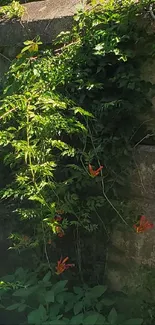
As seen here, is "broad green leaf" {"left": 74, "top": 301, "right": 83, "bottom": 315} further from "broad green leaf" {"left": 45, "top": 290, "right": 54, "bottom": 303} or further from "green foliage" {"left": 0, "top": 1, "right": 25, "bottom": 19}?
"green foliage" {"left": 0, "top": 1, "right": 25, "bottom": 19}

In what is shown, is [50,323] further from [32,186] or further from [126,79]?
[126,79]

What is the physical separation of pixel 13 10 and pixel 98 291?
6.85 ft

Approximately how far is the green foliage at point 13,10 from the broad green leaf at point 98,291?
203 centimetres

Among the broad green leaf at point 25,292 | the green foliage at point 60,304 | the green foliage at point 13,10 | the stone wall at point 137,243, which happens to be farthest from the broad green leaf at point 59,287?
the green foliage at point 13,10

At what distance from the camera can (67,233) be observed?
3203 millimetres

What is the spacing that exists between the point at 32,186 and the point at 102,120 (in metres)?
0.56


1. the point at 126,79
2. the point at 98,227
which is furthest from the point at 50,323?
the point at 126,79

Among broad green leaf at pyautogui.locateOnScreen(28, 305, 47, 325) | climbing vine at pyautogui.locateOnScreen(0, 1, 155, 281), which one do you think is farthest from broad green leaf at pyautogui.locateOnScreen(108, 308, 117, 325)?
climbing vine at pyautogui.locateOnScreen(0, 1, 155, 281)

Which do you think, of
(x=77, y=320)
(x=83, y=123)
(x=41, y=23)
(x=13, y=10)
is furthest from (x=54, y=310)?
(x=13, y=10)

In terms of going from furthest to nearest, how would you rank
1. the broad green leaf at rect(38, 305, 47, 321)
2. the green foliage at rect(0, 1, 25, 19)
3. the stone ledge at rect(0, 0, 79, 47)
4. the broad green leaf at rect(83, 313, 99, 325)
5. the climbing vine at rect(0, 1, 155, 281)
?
1. the green foliage at rect(0, 1, 25, 19)
2. the stone ledge at rect(0, 0, 79, 47)
3. the climbing vine at rect(0, 1, 155, 281)
4. the broad green leaf at rect(38, 305, 47, 321)
5. the broad green leaf at rect(83, 313, 99, 325)

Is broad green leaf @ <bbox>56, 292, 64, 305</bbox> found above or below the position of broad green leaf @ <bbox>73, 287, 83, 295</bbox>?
above

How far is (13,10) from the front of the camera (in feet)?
11.9

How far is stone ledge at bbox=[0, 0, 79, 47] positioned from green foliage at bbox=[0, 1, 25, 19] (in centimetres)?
4

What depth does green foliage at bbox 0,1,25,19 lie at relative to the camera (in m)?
3.63
